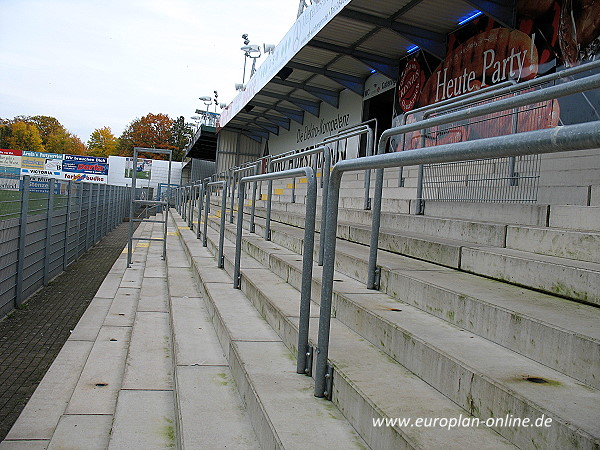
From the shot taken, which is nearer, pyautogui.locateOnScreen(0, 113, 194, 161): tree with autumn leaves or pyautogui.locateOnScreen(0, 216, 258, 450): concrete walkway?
pyautogui.locateOnScreen(0, 216, 258, 450): concrete walkway

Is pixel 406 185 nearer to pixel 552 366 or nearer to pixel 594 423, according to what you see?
pixel 552 366

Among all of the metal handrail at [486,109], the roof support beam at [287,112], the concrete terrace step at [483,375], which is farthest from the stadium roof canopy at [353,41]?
the concrete terrace step at [483,375]

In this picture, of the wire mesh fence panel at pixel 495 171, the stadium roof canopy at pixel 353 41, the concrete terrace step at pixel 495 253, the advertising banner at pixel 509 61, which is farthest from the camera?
the stadium roof canopy at pixel 353 41

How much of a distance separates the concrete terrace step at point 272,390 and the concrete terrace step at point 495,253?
1.16 m

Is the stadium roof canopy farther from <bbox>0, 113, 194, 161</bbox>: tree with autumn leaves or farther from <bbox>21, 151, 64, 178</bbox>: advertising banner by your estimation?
<bbox>0, 113, 194, 161</bbox>: tree with autumn leaves

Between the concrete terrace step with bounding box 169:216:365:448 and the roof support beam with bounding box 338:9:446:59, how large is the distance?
8641 mm

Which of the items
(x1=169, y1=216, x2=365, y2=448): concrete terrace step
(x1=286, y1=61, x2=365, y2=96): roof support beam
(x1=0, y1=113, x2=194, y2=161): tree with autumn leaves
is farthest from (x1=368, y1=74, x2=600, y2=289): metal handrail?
(x1=0, y1=113, x2=194, y2=161): tree with autumn leaves

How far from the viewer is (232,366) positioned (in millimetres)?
3039

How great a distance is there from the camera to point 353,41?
43.1ft

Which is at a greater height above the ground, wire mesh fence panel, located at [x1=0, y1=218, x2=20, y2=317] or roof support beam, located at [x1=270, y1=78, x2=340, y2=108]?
roof support beam, located at [x1=270, y1=78, x2=340, y2=108]

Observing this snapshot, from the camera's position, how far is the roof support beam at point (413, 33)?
437 inches

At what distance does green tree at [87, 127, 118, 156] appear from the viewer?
316 feet

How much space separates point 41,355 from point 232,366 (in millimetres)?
2665

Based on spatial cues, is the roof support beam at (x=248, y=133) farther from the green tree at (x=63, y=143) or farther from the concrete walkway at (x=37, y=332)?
the green tree at (x=63, y=143)
